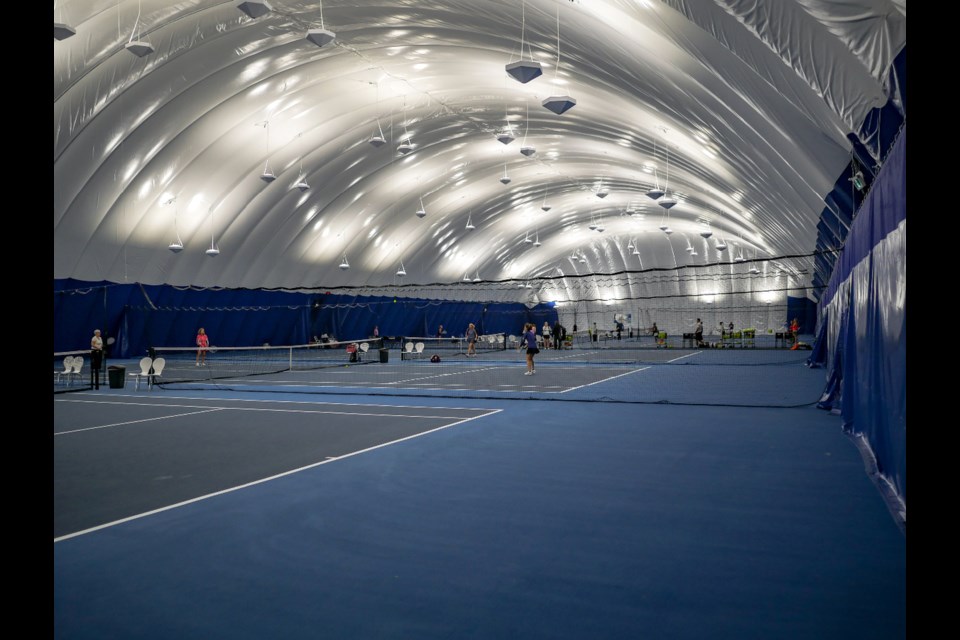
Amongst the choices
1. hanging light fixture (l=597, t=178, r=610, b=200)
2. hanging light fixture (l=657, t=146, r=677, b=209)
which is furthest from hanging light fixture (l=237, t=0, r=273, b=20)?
hanging light fixture (l=597, t=178, r=610, b=200)

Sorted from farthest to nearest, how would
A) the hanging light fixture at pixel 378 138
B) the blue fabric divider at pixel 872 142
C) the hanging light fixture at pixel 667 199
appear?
1. the hanging light fixture at pixel 667 199
2. the hanging light fixture at pixel 378 138
3. the blue fabric divider at pixel 872 142

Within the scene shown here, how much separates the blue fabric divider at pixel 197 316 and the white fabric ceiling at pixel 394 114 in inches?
47.9

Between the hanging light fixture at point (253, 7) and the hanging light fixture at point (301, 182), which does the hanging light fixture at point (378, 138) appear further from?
the hanging light fixture at point (253, 7)

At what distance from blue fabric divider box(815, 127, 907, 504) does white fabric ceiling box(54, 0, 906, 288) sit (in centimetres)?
122

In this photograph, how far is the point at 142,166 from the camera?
27594mm

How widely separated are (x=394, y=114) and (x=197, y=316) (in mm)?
16518

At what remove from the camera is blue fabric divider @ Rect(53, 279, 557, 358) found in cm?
3147

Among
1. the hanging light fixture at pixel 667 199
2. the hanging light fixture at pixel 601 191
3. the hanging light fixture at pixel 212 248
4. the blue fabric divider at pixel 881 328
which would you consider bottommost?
the blue fabric divider at pixel 881 328

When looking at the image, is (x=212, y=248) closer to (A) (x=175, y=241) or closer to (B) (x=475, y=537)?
(A) (x=175, y=241)

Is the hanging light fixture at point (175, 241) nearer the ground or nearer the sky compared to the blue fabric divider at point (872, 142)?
nearer the sky

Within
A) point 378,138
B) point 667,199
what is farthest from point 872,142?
point 667,199

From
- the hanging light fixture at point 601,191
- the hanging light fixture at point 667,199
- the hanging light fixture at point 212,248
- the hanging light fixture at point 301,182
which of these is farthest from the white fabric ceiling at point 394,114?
the hanging light fixture at point 601,191

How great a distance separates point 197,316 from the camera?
123 ft

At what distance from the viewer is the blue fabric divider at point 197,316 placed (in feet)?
103
